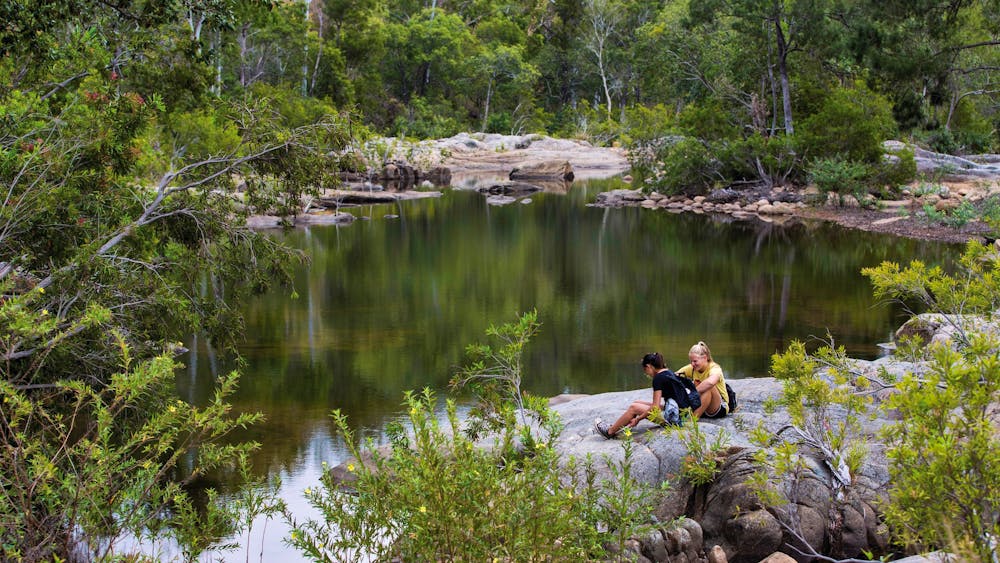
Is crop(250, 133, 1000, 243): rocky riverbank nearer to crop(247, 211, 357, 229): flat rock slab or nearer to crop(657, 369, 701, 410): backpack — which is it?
crop(247, 211, 357, 229): flat rock slab

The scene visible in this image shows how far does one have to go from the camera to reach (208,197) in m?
11.6

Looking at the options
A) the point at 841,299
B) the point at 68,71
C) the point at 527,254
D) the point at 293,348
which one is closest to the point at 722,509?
the point at 68,71

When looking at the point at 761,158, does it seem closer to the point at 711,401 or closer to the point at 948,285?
the point at 711,401

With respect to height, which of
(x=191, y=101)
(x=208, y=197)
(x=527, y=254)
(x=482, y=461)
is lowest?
(x=527, y=254)

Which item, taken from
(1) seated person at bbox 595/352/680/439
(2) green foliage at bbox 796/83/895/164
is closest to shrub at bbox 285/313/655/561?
(1) seated person at bbox 595/352/680/439

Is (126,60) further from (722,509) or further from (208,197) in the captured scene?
(722,509)

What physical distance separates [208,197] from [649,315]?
30.3 ft

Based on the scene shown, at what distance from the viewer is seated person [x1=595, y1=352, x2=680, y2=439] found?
8.47 m

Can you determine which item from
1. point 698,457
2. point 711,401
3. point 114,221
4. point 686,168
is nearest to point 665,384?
point 711,401

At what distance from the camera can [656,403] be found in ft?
28.1

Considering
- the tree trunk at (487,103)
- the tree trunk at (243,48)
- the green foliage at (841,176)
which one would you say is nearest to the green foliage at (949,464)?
the green foliage at (841,176)

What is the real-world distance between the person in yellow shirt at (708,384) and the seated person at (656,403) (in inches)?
13.0

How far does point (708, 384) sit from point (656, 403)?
57cm

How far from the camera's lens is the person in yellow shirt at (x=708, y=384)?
348 inches
